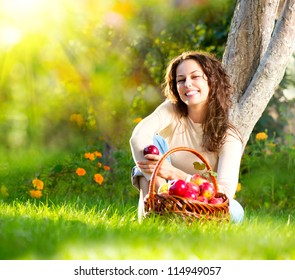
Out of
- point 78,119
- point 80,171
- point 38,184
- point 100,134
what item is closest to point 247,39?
point 80,171

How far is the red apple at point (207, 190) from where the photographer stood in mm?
2975

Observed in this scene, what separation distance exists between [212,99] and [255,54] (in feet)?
2.30

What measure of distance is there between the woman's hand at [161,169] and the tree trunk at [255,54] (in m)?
0.86

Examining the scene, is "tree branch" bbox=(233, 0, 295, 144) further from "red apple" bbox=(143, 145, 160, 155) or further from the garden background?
"red apple" bbox=(143, 145, 160, 155)

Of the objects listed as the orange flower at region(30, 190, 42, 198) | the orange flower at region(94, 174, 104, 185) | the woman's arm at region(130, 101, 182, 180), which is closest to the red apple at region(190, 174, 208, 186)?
the woman's arm at region(130, 101, 182, 180)

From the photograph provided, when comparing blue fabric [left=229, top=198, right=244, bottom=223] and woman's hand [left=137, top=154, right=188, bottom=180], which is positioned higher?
woman's hand [left=137, top=154, right=188, bottom=180]

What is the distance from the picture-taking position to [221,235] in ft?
9.18

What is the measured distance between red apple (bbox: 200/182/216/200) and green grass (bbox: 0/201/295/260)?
0.44ft

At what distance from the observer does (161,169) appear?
3.15 meters

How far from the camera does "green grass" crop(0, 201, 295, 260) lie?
2512 mm

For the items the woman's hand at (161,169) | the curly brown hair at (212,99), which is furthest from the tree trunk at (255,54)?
the woman's hand at (161,169)

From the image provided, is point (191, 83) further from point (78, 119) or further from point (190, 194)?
point (78, 119)

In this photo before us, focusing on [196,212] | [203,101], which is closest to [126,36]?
[203,101]
